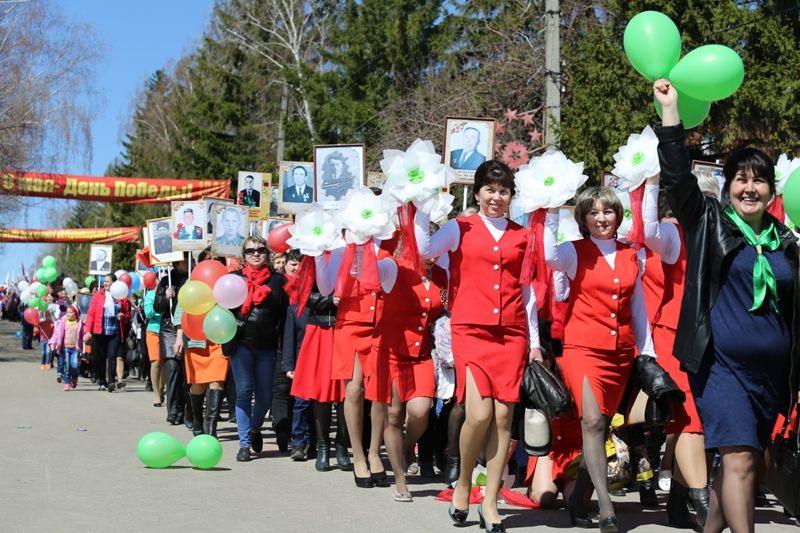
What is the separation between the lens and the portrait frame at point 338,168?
41.0ft

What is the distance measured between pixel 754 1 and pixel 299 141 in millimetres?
22755

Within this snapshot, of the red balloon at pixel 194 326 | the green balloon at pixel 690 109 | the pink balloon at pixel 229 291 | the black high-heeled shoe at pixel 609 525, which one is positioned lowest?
the black high-heeled shoe at pixel 609 525

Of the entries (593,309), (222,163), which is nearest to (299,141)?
(222,163)

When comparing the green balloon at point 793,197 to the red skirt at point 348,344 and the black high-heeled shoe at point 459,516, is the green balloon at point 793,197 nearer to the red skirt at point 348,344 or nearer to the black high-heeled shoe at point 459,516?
the black high-heeled shoe at point 459,516

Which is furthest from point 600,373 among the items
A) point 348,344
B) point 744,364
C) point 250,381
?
point 250,381

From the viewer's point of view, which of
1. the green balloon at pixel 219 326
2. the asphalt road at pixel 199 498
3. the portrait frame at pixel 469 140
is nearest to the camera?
the asphalt road at pixel 199 498

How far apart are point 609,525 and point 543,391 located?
85 centimetres

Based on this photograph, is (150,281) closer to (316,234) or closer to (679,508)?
(316,234)

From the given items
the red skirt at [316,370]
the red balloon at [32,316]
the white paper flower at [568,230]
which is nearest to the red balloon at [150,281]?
the red skirt at [316,370]

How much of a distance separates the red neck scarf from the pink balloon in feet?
0.93

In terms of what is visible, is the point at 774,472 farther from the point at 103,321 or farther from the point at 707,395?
the point at 103,321

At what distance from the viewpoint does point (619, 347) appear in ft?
23.5

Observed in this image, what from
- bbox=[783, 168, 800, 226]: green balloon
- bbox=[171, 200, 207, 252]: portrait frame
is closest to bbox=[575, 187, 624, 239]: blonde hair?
bbox=[783, 168, 800, 226]: green balloon

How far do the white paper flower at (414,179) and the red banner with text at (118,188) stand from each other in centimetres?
3118
